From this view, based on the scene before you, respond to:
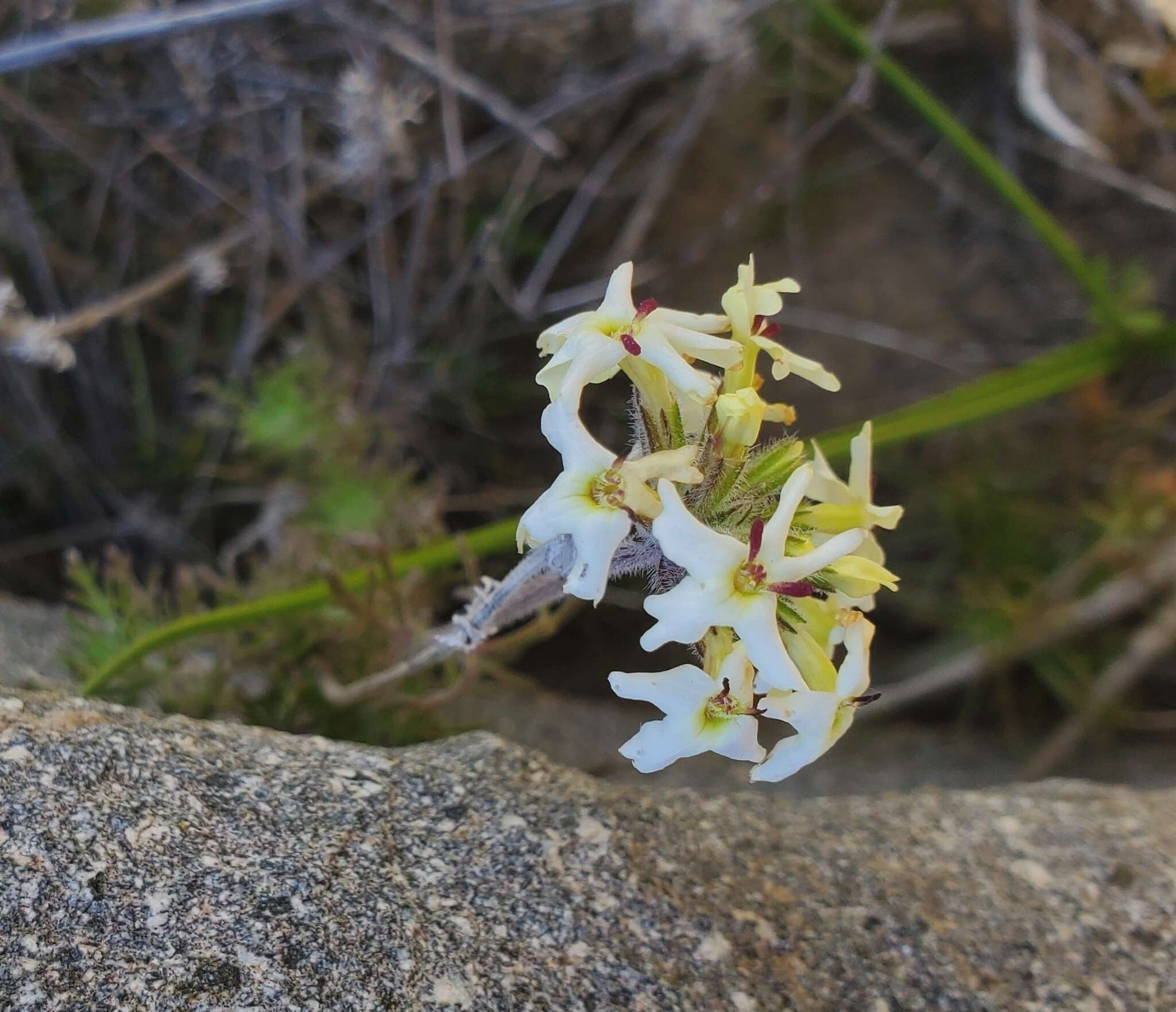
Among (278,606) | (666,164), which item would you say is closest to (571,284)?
(666,164)

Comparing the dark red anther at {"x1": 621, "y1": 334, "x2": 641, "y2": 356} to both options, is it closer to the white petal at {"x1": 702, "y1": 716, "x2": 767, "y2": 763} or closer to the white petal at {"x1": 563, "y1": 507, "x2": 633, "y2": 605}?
the white petal at {"x1": 563, "y1": 507, "x2": 633, "y2": 605}

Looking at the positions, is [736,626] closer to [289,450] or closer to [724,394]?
[724,394]

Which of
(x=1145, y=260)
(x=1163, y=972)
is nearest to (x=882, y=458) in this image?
(x=1145, y=260)

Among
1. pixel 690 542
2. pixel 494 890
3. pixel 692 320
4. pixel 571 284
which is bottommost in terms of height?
pixel 494 890

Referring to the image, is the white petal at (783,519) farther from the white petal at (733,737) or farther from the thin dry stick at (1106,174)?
the thin dry stick at (1106,174)

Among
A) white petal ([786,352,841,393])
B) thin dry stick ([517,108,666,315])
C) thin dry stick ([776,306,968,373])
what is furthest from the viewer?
thin dry stick ([776,306,968,373])

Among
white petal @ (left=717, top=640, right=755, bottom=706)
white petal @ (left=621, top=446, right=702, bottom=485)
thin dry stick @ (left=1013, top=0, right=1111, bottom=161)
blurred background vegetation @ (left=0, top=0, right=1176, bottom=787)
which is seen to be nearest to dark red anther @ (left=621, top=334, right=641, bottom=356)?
white petal @ (left=621, top=446, right=702, bottom=485)

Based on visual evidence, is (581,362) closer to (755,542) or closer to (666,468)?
(666,468)
